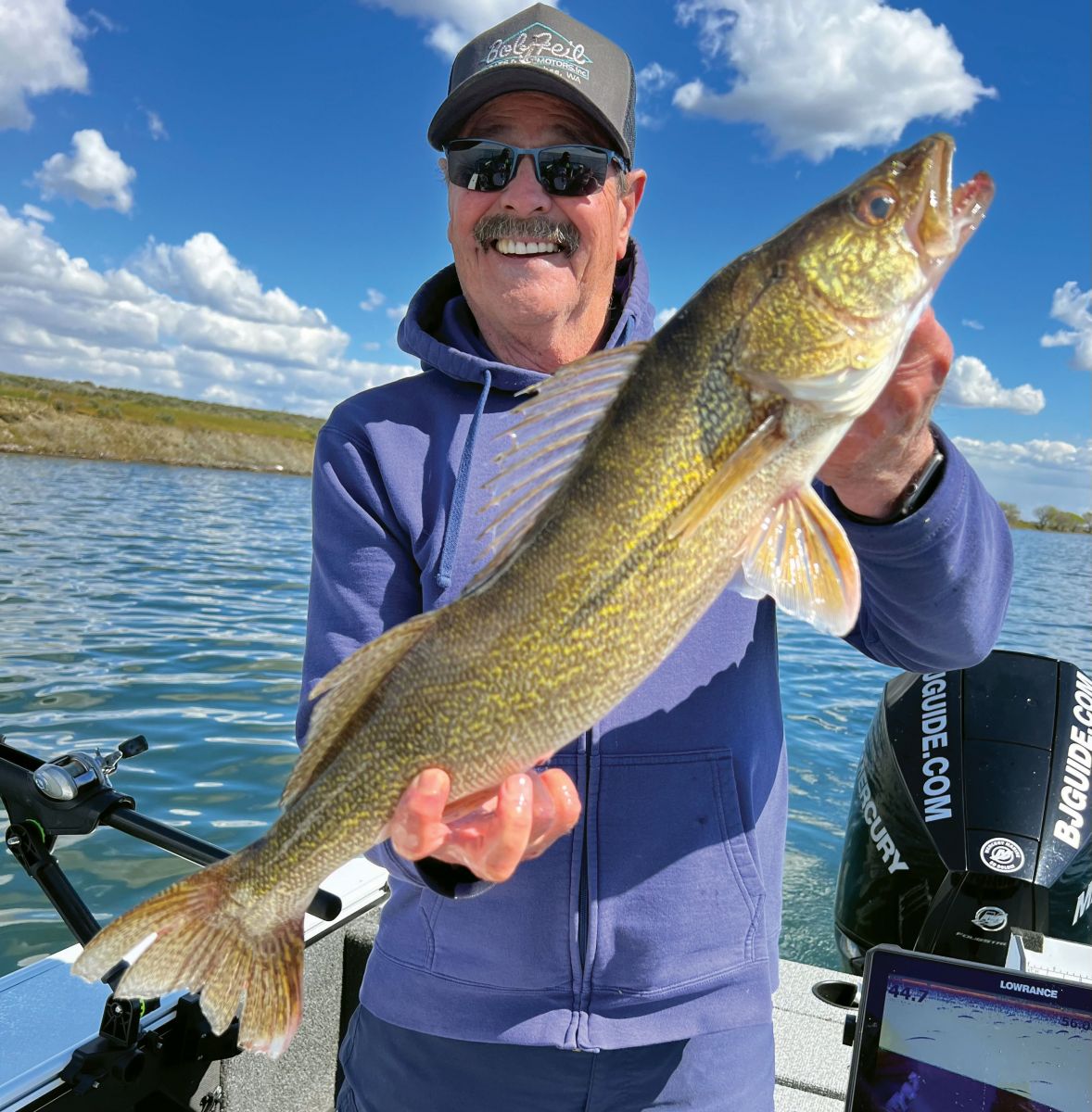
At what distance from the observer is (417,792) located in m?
1.98

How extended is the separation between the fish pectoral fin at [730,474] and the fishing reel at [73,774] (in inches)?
85.4

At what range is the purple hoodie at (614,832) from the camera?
7.94ft

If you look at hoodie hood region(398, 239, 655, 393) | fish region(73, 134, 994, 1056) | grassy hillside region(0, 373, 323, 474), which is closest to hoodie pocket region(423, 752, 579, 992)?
fish region(73, 134, 994, 1056)

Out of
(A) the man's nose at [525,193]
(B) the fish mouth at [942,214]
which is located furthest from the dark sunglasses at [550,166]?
(B) the fish mouth at [942,214]

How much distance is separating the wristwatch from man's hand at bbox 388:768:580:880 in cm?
93

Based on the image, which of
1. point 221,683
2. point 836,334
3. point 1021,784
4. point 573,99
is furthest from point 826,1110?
point 221,683

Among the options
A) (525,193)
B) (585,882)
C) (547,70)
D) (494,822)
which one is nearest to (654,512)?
(494,822)

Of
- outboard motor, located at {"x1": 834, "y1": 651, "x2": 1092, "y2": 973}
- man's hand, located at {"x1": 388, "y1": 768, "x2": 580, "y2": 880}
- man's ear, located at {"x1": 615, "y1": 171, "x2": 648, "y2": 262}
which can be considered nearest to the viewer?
man's hand, located at {"x1": 388, "y1": 768, "x2": 580, "y2": 880}

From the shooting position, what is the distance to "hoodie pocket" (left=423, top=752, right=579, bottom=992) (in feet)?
7.99

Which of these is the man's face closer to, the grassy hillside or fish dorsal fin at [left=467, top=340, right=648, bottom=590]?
fish dorsal fin at [left=467, top=340, right=648, bottom=590]

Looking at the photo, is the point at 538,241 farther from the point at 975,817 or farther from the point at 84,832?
the point at 975,817

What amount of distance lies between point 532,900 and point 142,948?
0.95 metres

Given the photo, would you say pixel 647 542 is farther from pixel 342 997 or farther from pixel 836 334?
pixel 342 997

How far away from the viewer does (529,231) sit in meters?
2.91
